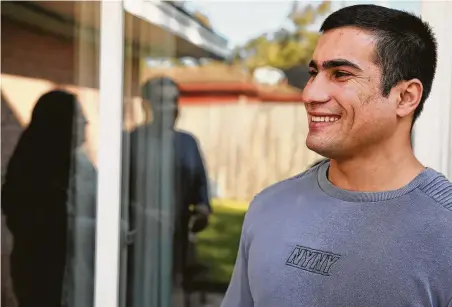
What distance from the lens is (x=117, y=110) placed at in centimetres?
226

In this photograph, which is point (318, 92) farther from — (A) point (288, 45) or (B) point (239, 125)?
(B) point (239, 125)

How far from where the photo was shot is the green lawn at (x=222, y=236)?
3057 millimetres

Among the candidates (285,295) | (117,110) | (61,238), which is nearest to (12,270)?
(61,238)

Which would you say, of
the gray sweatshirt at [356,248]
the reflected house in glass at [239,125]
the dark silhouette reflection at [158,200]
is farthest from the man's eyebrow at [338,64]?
the reflected house in glass at [239,125]

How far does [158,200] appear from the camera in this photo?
99.3 inches

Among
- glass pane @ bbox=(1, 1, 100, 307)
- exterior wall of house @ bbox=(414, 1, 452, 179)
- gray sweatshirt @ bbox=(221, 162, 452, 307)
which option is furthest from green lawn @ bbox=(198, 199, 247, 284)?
gray sweatshirt @ bbox=(221, 162, 452, 307)

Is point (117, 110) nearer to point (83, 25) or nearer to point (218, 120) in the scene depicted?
point (83, 25)

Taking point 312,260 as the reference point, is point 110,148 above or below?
above

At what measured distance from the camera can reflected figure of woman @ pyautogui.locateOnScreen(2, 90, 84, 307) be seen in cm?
251

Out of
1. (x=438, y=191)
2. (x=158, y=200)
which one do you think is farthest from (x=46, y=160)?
(x=438, y=191)

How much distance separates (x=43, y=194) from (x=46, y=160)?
13 cm

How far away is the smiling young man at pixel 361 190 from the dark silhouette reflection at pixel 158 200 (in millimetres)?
1128

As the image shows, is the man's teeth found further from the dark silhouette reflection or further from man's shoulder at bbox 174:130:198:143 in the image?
man's shoulder at bbox 174:130:198:143

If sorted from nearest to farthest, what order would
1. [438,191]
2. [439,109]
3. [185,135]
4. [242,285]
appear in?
[438,191] < [242,285] < [439,109] < [185,135]
